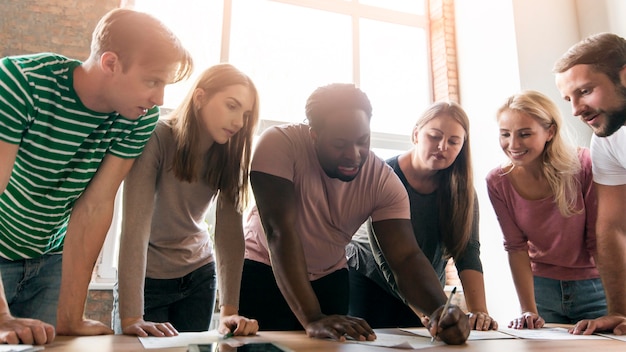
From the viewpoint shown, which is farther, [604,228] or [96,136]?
[604,228]

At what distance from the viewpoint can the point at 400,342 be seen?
946 mm

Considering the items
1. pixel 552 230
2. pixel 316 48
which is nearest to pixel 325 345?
pixel 552 230

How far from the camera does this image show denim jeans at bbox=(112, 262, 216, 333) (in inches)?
52.3

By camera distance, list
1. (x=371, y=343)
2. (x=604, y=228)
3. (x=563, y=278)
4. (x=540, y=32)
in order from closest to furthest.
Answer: (x=371, y=343)
(x=604, y=228)
(x=563, y=278)
(x=540, y=32)

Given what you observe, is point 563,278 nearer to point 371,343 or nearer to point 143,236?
point 371,343

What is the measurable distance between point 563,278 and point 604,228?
22 cm

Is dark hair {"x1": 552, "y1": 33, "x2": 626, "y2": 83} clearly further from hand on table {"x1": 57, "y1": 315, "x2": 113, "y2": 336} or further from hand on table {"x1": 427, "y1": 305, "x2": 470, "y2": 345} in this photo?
hand on table {"x1": 57, "y1": 315, "x2": 113, "y2": 336}

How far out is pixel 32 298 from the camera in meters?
1.22

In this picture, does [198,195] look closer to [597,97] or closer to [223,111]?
[223,111]

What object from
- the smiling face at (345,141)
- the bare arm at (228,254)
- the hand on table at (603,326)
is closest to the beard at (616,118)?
the hand on table at (603,326)

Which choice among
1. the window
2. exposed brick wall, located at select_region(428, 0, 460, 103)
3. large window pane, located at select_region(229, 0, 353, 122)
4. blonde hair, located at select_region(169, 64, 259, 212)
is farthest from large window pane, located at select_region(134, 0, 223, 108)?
blonde hair, located at select_region(169, 64, 259, 212)

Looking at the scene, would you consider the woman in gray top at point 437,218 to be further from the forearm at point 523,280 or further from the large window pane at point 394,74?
the large window pane at point 394,74

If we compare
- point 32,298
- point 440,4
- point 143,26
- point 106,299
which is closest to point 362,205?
point 143,26

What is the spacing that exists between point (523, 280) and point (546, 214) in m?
0.24
